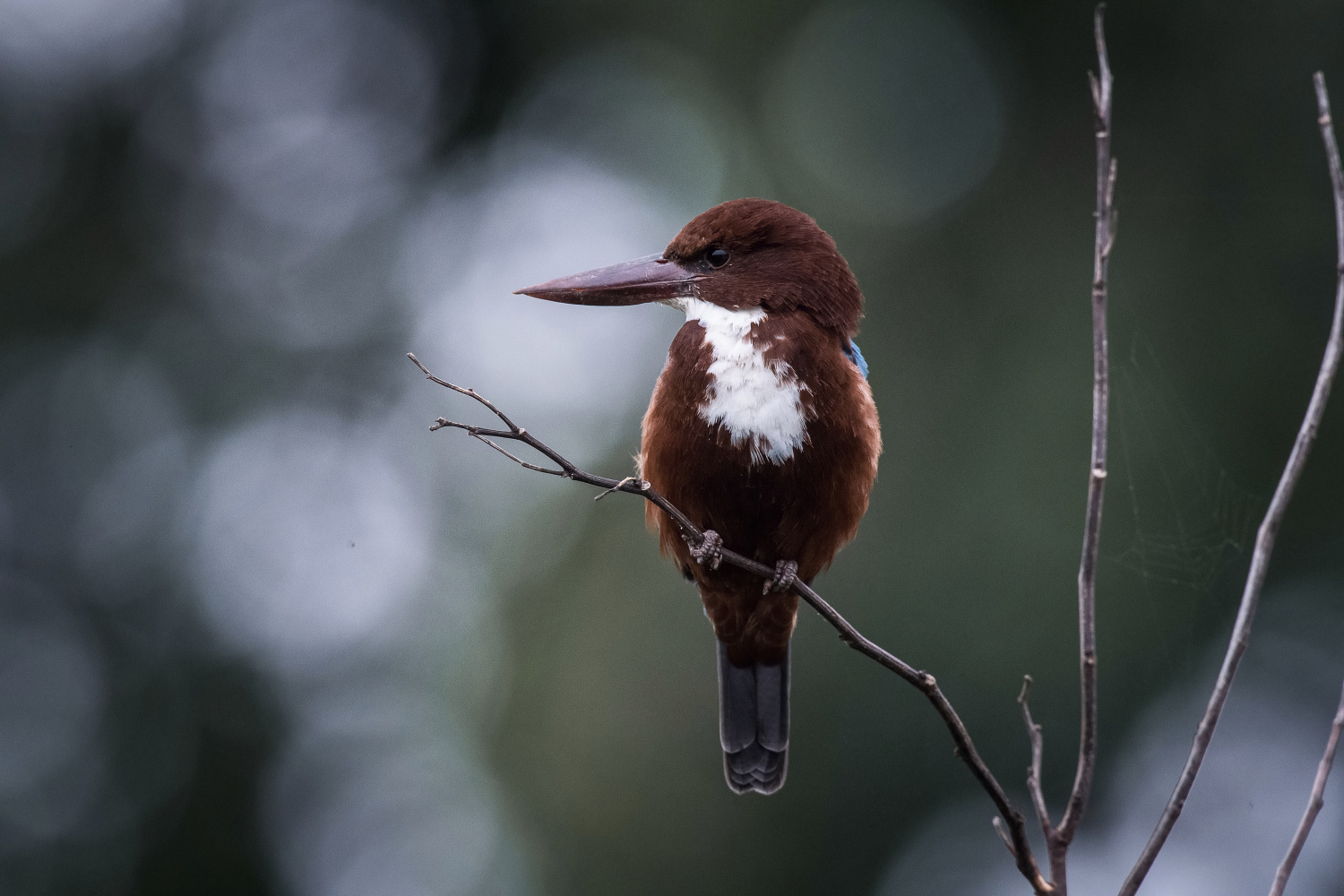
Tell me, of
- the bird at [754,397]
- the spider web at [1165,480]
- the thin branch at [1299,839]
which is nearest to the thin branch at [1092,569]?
the thin branch at [1299,839]

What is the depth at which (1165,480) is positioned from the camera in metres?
4.24

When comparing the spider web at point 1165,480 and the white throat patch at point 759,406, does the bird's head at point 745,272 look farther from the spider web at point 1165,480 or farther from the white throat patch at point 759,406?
the spider web at point 1165,480

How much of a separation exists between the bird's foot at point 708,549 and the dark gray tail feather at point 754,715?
725 millimetres

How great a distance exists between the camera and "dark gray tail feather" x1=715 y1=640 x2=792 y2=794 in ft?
9.87

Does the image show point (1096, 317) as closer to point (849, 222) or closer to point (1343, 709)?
point (1343, 709)

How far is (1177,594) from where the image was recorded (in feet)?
13.9

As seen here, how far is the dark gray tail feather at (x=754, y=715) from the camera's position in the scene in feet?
9.87

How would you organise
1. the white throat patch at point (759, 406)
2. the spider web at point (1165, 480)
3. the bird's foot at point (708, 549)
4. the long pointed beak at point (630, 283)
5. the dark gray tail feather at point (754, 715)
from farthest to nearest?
the spider web at point (1165, 480), the dark gray tail feather at point (754, 715), the long pointed beak at point (630, 283), the white throat patch at point (759, 406), the bird's foot at point (708, 549)

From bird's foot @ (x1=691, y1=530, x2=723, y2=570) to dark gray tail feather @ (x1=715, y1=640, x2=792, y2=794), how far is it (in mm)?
725

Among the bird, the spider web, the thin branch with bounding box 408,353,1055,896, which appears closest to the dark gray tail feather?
the bird

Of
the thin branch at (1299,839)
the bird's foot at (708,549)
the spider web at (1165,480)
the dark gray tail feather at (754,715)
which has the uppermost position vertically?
the thin branch at (1299,839)

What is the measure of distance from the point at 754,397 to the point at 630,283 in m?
0.45

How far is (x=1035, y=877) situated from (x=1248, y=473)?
342 cm

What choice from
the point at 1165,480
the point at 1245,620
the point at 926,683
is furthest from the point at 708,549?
the point at 1165,480
